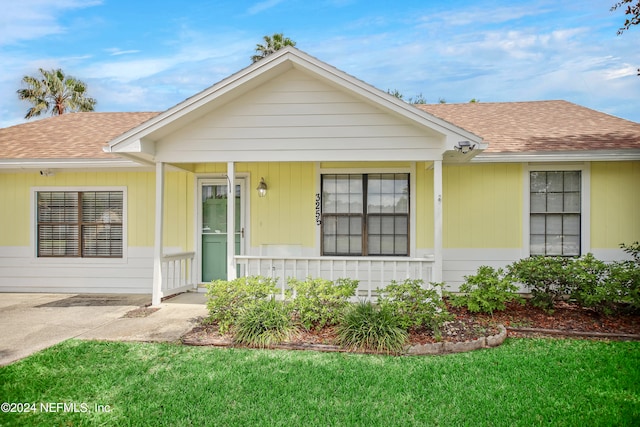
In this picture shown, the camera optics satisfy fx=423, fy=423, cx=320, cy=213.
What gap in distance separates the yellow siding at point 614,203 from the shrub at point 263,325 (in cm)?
614

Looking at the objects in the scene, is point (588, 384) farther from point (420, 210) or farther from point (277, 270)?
point (277, 270)

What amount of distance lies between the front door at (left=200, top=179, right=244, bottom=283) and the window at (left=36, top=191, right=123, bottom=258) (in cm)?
182

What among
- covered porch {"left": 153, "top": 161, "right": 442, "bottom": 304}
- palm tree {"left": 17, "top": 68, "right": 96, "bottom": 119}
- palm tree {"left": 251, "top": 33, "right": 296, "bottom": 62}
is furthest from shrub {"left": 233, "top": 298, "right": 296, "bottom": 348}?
palm tree {"left": 17, "top": 68, "right": 96, "bottom": 119}

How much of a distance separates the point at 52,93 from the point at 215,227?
2560 centimetres

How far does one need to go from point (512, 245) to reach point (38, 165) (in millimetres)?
9515

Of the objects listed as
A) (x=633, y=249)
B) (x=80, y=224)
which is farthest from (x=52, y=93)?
(x=633, y=249)

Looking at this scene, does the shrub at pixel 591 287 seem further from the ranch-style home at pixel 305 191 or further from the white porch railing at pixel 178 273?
the white porch railing at pixel 178 273

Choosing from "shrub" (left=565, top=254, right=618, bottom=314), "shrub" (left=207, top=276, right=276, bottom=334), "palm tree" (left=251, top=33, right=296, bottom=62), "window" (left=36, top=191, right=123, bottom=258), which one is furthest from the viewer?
"palm tree" (left=251, top=33, right=296, bottom=62)

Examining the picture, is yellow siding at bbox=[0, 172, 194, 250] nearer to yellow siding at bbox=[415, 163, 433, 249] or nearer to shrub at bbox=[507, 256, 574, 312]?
yellow siding at bbox=[415, 163, 433, 249]

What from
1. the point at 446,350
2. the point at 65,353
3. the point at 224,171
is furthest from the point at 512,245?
the point at 65,353

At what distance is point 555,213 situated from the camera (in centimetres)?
813

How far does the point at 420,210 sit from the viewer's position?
8352 mm

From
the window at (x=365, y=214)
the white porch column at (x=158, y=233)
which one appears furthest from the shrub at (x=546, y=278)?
the white porch column at (x=158, y=233)

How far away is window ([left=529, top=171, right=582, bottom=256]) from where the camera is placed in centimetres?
811
